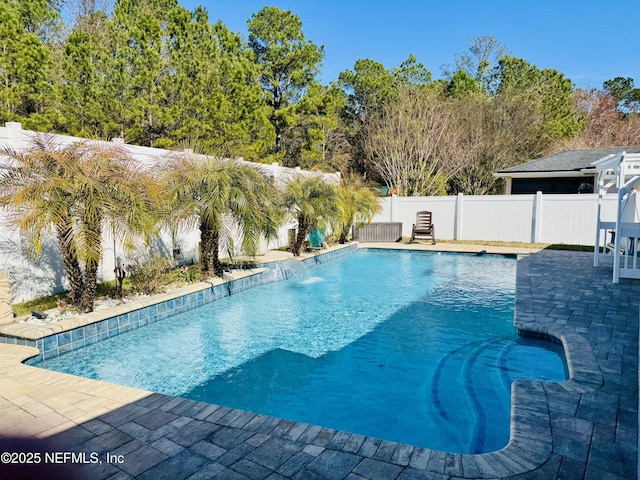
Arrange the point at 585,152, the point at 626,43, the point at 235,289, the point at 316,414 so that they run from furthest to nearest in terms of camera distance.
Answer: the point at 626,43 < the point at 585,152 < the point at 235,289 < the point at 316,414

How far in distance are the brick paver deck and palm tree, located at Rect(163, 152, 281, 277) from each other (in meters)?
3.86

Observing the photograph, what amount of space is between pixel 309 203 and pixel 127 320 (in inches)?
235

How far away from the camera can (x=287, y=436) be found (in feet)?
9.97

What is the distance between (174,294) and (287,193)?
15.9 feet

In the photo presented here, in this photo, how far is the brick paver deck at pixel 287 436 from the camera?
2627mm

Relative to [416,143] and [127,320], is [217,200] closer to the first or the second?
[127,320]

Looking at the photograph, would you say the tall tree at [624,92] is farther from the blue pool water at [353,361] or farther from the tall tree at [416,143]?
the blue pool water at [353,361]

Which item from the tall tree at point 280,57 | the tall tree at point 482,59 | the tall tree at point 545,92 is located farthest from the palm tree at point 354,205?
the tall tree at point 482,59

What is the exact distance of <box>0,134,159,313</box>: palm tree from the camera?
5344 mm

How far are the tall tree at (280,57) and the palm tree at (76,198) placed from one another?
16.5 m

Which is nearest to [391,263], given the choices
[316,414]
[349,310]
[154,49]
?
[349,310]

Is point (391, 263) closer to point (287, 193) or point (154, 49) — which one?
point (287, 193)

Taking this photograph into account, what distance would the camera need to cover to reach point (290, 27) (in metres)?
22.4

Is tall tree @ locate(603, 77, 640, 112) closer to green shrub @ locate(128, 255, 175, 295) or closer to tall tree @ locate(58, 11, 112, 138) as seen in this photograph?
tall tree @ locate(58, 11, 112, 138)
